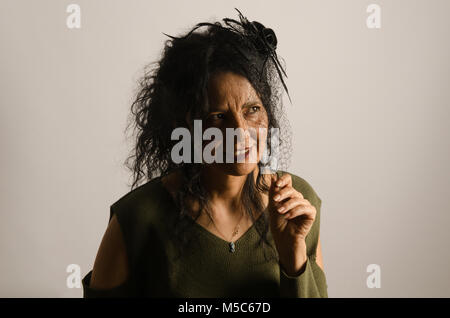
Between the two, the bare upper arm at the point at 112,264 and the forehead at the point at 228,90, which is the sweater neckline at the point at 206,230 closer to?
the bare upper arm at the point at 112,264

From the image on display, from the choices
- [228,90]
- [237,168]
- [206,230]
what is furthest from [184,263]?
[228,90]

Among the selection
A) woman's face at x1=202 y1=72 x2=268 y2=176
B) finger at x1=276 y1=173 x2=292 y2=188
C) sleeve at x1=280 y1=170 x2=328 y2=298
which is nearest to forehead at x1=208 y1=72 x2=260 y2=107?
woman's face at x1=202 y1=72 x2=268 y2=176

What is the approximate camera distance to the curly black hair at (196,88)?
698 mm

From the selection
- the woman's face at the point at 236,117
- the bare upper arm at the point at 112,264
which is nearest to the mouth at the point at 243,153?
the woman's face at the point at 236,117

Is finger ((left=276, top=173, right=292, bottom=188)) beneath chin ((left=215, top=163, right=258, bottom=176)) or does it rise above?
beneath

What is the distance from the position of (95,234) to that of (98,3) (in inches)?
26.2

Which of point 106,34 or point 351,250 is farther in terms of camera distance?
point 351,250

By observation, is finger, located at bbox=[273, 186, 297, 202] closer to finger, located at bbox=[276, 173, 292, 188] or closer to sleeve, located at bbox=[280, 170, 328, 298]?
finger, located at bbox=[276, 173, 292, 188]

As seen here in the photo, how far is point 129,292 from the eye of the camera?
0.78 m

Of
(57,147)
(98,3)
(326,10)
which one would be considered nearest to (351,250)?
(326,10)

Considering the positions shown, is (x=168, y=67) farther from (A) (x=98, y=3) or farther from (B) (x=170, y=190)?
(A) (x=98, y=3)

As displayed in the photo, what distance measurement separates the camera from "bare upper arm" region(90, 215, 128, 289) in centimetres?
77

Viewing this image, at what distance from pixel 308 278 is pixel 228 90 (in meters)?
0.34

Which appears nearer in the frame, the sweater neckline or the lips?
the lips
